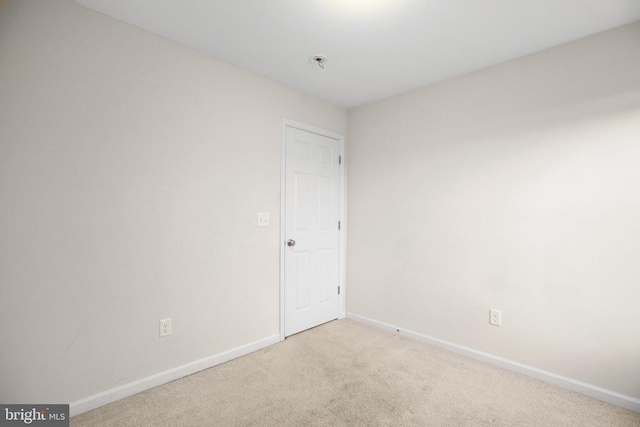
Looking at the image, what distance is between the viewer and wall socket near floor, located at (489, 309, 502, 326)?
2354 mm

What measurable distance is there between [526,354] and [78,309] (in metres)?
3.11

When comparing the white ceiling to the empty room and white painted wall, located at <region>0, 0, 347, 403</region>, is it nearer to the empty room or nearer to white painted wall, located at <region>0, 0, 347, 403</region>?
the empty room

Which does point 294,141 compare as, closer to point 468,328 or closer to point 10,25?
point 10,25

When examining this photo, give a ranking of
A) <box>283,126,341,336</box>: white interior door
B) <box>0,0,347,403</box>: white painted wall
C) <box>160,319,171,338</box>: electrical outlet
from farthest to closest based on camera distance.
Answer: <box>283,126,341,336</box>: white interior door
<box>160,319,171,338</box>: electrical outlet
<box>0,0,347,403</box>: white painted wall

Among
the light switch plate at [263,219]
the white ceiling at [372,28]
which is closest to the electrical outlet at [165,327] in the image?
the light switch plate at [263,219]

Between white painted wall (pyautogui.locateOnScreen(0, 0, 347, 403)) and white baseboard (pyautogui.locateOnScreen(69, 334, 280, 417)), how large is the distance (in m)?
0.04

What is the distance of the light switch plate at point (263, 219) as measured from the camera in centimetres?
262

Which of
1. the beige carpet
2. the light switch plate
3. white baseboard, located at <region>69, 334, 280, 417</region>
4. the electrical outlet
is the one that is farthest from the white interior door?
the electrical outlet

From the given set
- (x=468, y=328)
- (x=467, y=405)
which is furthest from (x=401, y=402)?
(x=468, y=328)

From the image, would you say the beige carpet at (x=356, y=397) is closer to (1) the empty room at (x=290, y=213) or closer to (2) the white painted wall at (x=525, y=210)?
(1) the empty room at (x=290, y=213)

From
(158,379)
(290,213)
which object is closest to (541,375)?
(290,213)

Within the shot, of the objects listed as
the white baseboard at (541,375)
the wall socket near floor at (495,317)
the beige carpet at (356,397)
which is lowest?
the beige carpet at (356,397)

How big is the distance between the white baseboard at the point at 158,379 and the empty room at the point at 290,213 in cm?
1

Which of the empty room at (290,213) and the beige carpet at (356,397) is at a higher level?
the empty room at (290,213)
